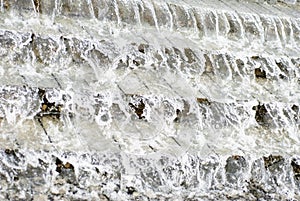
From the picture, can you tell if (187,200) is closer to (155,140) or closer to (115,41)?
(155,140)

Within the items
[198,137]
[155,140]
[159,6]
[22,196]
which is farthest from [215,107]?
[22,196]

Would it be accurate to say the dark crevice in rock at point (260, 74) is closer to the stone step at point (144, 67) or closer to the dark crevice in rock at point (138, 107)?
the stone step at point (144, 67)

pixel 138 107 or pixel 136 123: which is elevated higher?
pixel 138 107

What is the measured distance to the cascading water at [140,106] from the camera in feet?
14.5

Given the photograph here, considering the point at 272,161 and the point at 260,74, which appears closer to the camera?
the point at 272,161

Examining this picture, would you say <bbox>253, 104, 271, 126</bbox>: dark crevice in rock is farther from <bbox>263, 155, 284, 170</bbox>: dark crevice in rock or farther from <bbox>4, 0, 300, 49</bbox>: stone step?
<bbox>4, 0, 300, 49</bbox>: stone step

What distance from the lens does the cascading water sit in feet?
14.5

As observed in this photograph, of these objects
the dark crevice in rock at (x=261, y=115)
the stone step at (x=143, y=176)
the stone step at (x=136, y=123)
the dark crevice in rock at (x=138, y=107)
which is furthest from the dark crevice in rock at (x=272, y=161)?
the dark crevice in rock at (x=138, y=107)

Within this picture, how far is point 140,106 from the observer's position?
16.6 ft

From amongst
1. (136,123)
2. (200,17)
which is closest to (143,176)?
(136,123)

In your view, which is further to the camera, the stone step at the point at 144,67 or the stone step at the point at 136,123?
the stone step at the point at 144,67

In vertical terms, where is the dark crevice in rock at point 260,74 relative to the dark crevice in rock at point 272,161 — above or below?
above

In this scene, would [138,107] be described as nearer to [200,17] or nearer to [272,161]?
[272,161]

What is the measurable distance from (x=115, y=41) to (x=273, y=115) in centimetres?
166
